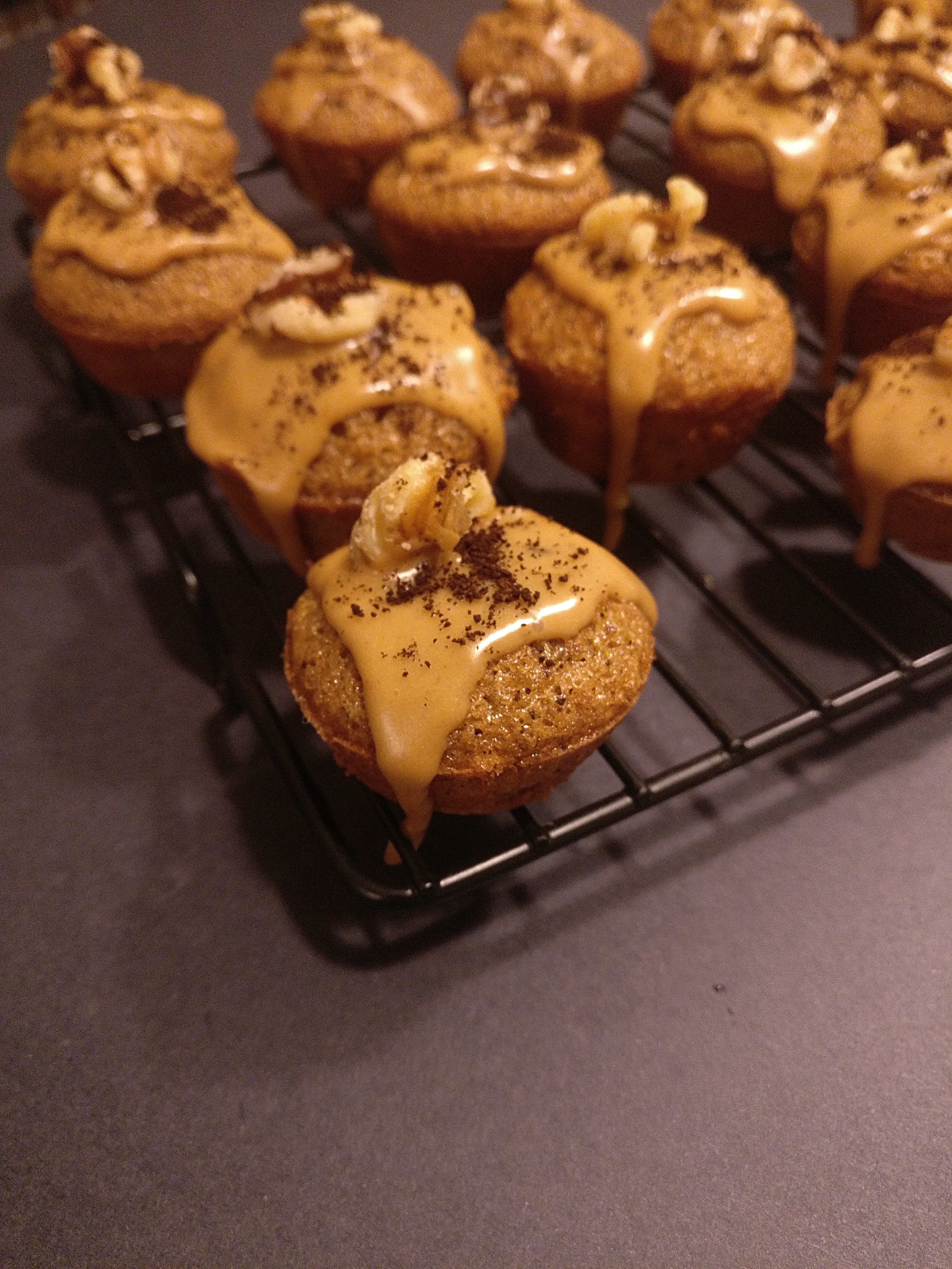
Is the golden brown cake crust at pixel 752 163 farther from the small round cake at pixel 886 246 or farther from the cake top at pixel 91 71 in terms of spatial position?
the cake top at pixel 91 71

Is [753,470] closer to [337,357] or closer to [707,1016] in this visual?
[337,357]

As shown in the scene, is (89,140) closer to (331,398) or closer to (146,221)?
(146,221)

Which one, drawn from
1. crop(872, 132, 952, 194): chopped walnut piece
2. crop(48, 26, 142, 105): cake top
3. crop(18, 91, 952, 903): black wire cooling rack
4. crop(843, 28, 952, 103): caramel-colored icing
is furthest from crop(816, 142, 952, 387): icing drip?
crop(48, 26, 142, 105): cake top

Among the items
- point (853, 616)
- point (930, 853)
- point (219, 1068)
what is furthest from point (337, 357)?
point (930, 853)

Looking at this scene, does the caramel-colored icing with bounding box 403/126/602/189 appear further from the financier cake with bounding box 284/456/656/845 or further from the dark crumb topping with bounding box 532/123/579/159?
the financier cake with bounding box 284/456/656/845

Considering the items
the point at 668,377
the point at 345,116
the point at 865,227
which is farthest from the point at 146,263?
the point at 865,227

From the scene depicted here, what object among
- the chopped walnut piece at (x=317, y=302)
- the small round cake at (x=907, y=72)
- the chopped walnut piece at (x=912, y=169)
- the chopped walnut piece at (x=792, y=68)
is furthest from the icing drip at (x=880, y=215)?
the chopped walnut piece at (x=317, y=302)
